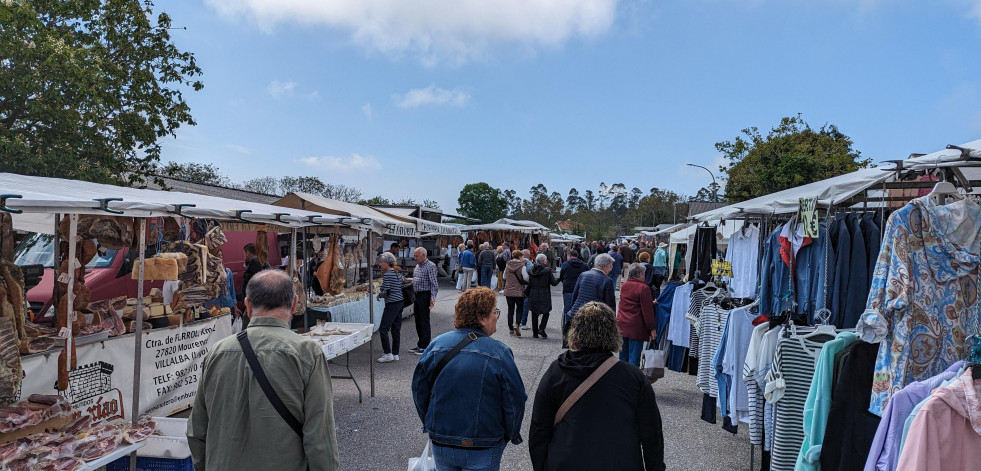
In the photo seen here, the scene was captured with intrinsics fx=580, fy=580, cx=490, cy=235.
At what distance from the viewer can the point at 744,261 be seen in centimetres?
572

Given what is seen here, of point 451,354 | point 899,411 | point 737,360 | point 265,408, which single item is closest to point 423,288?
point 737,360

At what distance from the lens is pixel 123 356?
17.6 feet

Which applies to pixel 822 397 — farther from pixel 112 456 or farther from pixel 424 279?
pixel 424 279

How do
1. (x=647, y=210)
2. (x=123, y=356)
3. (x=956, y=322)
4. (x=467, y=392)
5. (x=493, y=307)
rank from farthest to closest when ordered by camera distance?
(x=647, y=210) < (x=123, y=356) < (x=493, y=307) < (x=467, y=392) < (x=956, y=322)

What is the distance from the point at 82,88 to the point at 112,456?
11518 millimetres

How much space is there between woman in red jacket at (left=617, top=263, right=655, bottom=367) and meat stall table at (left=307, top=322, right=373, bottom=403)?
3203 mm

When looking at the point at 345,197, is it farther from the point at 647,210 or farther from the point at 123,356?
the point at 123,356

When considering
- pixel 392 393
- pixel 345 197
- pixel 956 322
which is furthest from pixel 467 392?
pixel 345 197

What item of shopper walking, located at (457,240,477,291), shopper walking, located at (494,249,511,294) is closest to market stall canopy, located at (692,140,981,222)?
shopper walking, located at (457,240,477,291)

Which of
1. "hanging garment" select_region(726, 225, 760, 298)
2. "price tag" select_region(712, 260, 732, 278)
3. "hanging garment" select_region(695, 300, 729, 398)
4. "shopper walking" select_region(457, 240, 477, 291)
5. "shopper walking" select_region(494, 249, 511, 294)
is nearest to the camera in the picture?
"hanging garment" select_region(695, 300, 729, 398)

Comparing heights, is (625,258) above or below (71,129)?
below

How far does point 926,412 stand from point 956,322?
2.88ft

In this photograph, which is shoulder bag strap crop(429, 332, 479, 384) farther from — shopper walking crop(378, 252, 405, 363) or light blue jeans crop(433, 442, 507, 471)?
shopper walking crop(378, 252, 405, 363)

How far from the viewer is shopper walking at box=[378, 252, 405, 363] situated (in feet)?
28.8
